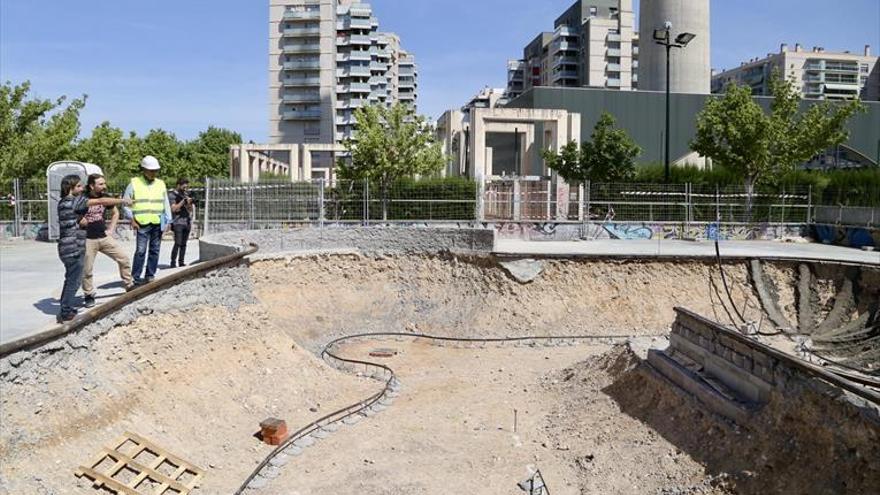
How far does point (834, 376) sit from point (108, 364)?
8189 mm

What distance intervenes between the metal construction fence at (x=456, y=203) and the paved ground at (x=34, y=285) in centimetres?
609

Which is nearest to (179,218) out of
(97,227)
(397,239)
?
(97,227)

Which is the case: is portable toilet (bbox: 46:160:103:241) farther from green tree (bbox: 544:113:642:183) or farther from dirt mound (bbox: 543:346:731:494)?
green tree (bbox: 544:113:642:183)

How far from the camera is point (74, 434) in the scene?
688cm

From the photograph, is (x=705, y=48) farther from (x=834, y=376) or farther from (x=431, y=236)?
(x=834, y=376)

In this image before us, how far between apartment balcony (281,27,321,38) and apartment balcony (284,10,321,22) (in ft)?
3.72

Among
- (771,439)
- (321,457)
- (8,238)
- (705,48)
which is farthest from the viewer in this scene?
(705,48)

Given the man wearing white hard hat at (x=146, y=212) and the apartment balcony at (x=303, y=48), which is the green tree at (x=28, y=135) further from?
→ the apartment balcony at (x=303, y=48)

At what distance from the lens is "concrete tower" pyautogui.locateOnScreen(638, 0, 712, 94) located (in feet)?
168

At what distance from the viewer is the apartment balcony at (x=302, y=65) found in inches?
3270

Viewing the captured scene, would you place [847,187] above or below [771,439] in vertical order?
above

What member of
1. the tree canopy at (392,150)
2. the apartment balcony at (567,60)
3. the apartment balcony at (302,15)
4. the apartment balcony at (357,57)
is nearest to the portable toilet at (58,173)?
the tree canopy at (392,150)

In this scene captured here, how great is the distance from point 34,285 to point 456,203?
1627 centimetres

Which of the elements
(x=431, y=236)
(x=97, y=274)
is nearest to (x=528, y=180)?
(x=431, y=236)
